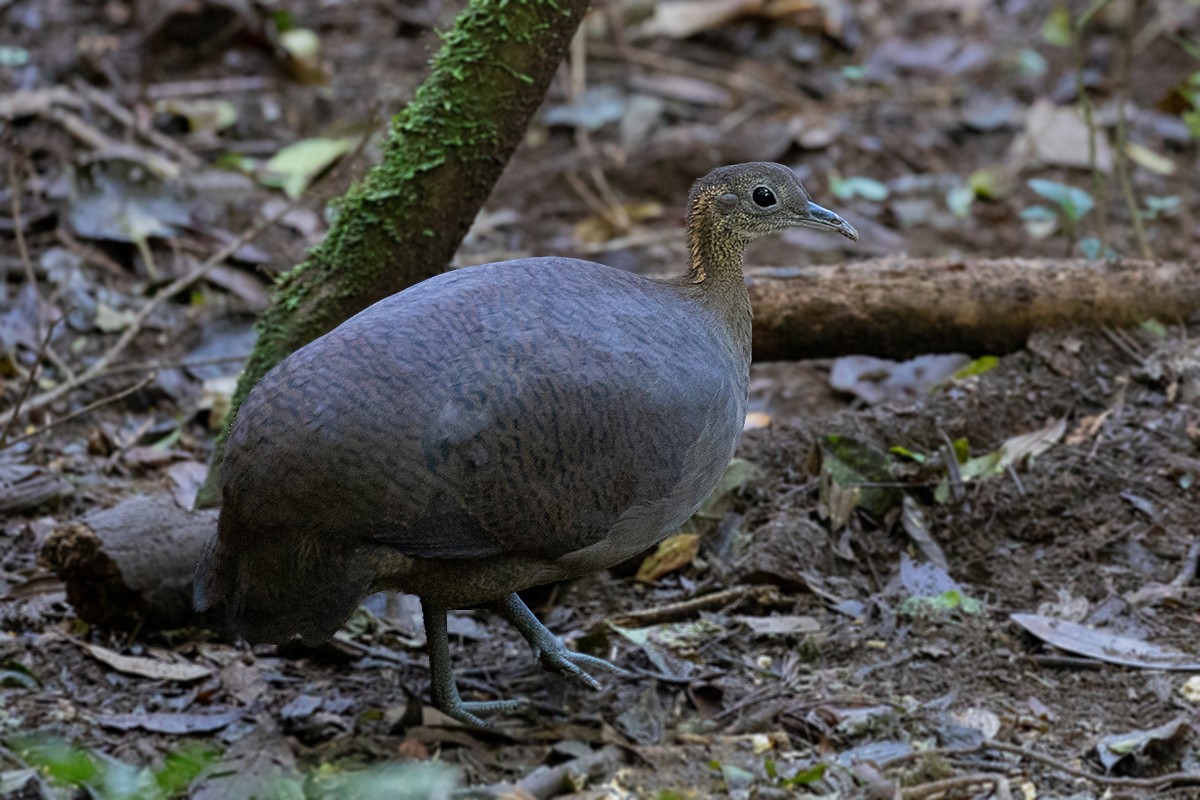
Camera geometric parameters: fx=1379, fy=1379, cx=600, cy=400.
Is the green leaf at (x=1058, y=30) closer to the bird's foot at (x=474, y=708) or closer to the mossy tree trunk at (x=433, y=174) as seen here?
the mossy tree trunk at (x=433, y=174)

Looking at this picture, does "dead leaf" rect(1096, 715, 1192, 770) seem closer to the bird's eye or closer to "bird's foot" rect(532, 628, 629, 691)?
"bird's foot" rect(532, 628, 629, 691)

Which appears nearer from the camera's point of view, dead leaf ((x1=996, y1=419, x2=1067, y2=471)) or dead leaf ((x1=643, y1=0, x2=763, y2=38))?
dead leaf ((x1=996, y1=419, x2=1067, y2=471))

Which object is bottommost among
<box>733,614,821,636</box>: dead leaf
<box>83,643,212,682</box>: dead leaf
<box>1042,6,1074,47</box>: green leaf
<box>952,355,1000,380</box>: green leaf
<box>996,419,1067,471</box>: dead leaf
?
<box>733,614,821,636</box>: dead leaf

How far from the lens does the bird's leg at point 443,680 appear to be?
442cm

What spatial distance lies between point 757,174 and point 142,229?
4333 mm

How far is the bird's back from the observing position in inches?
148

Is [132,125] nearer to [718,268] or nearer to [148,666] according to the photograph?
[148,666]

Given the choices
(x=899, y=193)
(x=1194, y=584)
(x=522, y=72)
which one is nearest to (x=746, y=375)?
(x=522, y=72)

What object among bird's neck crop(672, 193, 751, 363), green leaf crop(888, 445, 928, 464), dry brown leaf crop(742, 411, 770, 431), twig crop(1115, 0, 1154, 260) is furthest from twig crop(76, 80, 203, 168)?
twig crop(1115, 0, 1154, 260)

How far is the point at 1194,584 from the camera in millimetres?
5008

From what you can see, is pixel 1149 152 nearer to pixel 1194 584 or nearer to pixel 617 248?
pixel 617 248

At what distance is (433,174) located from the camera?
203 inches

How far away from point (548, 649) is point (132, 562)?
1.42m

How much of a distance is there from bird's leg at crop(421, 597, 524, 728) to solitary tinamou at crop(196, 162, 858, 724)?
0.02 metres
